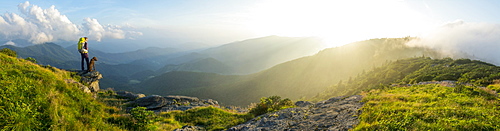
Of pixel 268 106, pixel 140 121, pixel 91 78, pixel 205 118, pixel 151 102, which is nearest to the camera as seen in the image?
pixel 140 121

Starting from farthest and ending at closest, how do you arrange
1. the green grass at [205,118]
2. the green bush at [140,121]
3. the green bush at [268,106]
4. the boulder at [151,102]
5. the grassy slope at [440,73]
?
1. the grassy slope at [440,73]
2. the boulder at [151,102]
3. the green bush at [268,106]
4. the green grass at [205,118]
5. the green bush at [140,121]

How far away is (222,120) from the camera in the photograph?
16.2m

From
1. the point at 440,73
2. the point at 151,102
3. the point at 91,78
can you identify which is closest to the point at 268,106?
the point at 151,102

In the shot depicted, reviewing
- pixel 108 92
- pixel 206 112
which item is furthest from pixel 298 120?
pixel 108 92

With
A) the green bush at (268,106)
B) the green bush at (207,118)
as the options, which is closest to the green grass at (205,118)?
the green bush at (207,118)

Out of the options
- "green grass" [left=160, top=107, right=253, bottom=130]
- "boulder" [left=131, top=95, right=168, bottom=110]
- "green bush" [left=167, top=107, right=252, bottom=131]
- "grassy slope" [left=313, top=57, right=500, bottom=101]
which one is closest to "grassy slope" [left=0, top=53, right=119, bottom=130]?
"green grass" [left=160, top=107, right=253, bottom=130]

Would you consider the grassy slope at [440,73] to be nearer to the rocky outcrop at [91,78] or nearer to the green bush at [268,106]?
the green bush at [268,106]

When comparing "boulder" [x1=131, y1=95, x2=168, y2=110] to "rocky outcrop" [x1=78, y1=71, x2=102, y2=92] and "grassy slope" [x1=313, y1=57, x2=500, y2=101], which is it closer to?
"rocky outcrop" [x1=78, y1=71, x2=102, y2=92]

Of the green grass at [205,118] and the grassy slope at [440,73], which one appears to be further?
the grassy slope at [440,73]

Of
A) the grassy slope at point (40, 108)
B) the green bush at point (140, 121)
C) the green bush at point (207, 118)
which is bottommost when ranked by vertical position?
the green bush at point (207, 118)

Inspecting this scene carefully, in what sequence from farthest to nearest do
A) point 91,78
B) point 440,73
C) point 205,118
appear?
point 440,73 → point 91,78 → point 205,118

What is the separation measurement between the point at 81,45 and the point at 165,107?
12.1 m

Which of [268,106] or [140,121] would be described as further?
[268,106]

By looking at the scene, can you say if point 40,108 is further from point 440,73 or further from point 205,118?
point 440,73
